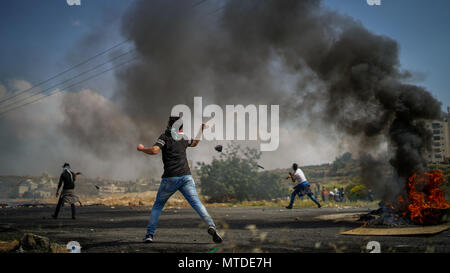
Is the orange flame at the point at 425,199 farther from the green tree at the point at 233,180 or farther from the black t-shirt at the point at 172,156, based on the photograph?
the green tree at the point at 233,180

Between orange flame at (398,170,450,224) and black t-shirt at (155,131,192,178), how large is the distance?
5644 mm

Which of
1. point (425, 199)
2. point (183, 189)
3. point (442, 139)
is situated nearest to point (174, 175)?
Answer: point (183, 189)

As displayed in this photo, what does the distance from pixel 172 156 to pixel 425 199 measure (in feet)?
20.6

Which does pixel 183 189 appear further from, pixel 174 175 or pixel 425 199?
pixel 425 199

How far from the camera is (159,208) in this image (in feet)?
18.5

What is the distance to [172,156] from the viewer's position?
18.1ft

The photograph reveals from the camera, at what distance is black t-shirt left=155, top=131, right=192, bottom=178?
17.9 ft

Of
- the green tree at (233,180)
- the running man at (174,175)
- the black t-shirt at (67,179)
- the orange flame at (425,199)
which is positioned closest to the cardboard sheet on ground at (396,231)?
the orange flame at (425,199)

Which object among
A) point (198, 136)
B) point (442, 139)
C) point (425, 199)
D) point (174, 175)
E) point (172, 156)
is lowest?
point (425, 199)

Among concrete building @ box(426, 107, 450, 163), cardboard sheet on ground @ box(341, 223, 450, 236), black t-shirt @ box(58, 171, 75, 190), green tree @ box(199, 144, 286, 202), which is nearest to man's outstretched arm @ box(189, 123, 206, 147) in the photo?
cardboard sheet on ground @ box(341, 223, 450, 236)

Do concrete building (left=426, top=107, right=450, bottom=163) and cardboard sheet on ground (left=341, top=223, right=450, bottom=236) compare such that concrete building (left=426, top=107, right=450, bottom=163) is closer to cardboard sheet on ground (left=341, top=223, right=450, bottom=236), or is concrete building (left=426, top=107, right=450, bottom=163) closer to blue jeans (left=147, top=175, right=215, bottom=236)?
cardboard sheet on ground (left=341, top=223, right=450, bottom=236)

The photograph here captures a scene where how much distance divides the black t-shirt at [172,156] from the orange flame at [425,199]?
5.64 m

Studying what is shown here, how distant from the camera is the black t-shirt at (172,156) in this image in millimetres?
5465
